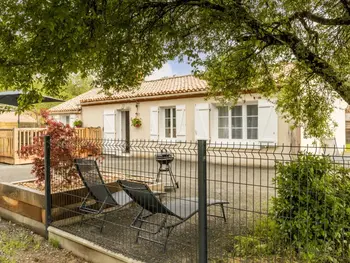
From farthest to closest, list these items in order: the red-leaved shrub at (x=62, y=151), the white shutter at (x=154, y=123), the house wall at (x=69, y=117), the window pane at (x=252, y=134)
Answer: the house wall at (x=69, y=117)
the white shutter at (x=154, y=123)
the window pane at (x=252, y=134)
the red-leaved shrub at (x=62, y=151)

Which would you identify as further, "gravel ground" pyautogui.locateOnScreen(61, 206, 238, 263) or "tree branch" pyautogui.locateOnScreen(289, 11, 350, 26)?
"tree branch" pyautogui.locateOnScreen(289, 11, 350, 26)

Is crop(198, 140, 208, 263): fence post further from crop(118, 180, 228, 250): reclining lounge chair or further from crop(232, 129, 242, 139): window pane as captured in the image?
crop(232, 129, 242, 139): window pane

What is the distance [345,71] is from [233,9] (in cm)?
228

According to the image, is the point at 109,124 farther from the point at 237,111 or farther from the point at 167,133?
the point at 237,111

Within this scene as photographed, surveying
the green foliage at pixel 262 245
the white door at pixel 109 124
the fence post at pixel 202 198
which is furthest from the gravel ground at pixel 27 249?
the white door at pixel 109 124

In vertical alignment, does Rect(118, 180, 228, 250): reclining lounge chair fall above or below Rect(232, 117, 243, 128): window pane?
below

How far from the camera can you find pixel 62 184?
203 inches

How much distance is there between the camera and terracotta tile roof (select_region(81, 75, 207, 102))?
39.8 feet

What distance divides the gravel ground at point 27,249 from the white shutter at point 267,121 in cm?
777

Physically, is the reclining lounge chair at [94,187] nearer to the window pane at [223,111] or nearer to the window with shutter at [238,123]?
the window with shutter at [238,123]

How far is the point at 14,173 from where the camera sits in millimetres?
9367

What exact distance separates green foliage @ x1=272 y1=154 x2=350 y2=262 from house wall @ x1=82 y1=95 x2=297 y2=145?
22.9 ft

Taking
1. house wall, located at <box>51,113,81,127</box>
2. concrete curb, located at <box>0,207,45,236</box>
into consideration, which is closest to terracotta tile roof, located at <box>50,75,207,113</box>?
house wall, located at <box>51,113,81,127</box>

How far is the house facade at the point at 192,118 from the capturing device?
1027 cm
